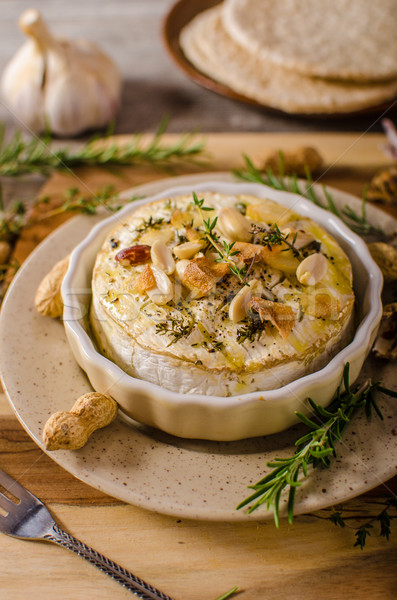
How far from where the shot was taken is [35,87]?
330cm

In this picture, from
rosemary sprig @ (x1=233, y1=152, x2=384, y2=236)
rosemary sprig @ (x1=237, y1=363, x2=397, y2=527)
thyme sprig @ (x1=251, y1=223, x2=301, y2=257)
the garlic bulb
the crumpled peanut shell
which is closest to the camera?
rosemary sprig @ (x1=237, y1=363, x2=397, y2=527)

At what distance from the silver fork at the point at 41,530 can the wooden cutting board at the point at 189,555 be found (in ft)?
0.09

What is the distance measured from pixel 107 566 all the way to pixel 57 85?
107 inches

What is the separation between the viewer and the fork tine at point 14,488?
1.73m

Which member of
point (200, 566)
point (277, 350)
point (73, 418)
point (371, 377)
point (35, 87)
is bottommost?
point (371, 377)

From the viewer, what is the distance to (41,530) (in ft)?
5.44

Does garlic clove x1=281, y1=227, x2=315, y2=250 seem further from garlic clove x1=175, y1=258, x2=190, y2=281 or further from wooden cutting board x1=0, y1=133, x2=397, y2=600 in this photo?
wooden cutting board x1=0, y1=133, x2=397, y2=600

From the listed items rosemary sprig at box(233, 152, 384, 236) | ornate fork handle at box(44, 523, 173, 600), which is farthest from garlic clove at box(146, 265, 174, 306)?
rosemary sprig at box(233, 152, 384, 236)

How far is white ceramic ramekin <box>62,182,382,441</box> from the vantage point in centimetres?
162

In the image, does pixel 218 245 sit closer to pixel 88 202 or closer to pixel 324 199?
pixel 324 199

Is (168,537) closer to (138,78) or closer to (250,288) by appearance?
(250,288)

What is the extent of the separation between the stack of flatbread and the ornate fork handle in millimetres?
2636

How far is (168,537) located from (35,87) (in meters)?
2.73

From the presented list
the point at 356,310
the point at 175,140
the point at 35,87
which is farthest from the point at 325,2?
the point at 356,310
